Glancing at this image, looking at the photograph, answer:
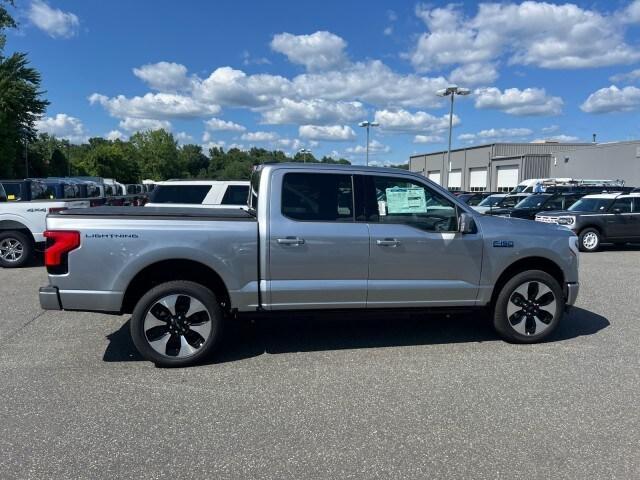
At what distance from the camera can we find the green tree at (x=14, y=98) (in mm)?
35281

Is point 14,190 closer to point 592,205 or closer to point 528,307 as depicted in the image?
point 528,307

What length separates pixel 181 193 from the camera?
10.2 meters

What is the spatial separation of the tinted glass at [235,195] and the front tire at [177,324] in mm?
5634

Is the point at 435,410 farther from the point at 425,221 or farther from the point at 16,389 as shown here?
the point at 16,389

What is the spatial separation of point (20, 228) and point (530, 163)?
5386 centimetres

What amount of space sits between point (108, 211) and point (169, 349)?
1.47 m

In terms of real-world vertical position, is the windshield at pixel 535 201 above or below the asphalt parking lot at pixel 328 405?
above

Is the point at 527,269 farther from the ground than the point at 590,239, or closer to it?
farther from the ground

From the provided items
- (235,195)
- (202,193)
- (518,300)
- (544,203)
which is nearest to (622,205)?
(544,203)

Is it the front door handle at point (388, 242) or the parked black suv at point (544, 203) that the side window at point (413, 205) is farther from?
the parked black suv at point (544, 203)

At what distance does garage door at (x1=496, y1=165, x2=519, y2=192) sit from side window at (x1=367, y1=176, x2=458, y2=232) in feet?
186

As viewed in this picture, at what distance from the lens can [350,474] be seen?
9.92 feet

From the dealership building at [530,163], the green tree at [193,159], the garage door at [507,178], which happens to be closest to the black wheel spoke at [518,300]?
the dealership building at [530,163]

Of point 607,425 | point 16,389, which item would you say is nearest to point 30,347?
point 16,389
